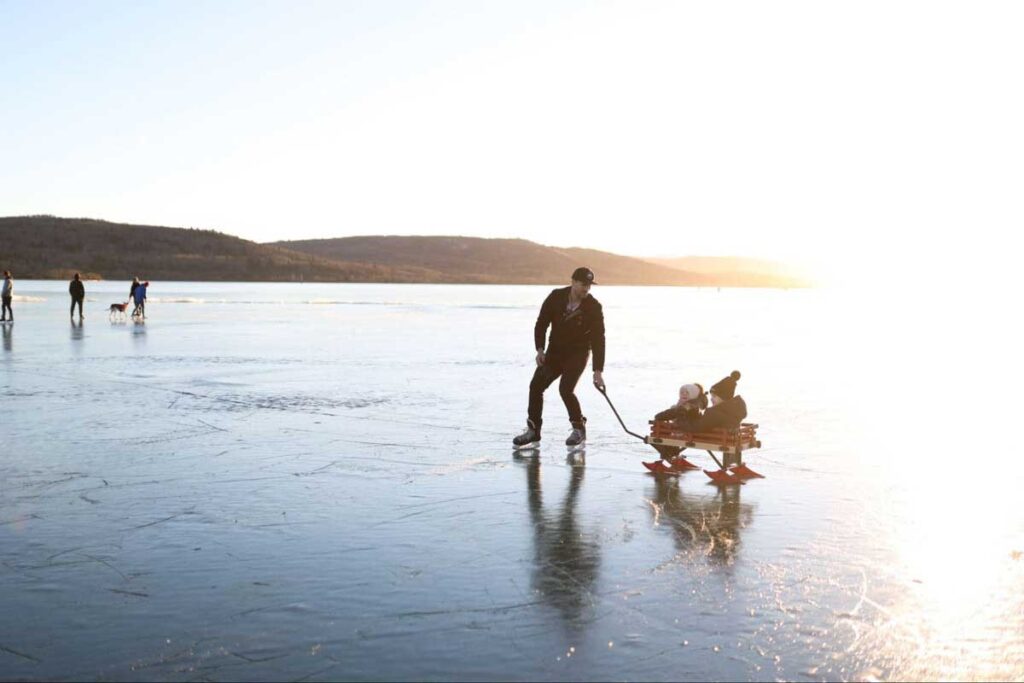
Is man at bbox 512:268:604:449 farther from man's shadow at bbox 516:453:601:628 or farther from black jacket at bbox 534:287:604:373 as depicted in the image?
man's shadow at bbox 516:453:601:628

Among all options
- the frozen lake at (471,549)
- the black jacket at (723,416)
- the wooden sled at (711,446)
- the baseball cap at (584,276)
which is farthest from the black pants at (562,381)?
the black jacket at (723,416)

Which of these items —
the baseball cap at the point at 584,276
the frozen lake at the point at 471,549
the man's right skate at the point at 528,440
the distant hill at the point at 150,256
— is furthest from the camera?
the distant hill at the point at 150,256

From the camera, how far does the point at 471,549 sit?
230 inches

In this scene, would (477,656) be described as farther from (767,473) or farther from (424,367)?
(424,367)

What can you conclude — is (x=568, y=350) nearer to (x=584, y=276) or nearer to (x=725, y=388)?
(x=584, y=276)

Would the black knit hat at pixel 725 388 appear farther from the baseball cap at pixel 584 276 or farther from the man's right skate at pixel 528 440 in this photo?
the man's right skate at pixel 528 440

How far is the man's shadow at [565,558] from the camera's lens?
490cm

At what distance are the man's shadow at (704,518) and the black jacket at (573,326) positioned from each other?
1878mm

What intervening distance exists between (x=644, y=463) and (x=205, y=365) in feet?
35.7

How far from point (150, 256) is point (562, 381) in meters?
181

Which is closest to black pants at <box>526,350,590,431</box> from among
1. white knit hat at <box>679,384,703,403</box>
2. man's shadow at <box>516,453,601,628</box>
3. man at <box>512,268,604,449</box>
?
man at <box>512,268,604,449</box>

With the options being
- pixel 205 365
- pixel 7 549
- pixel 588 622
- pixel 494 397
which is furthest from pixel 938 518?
pixel 205 365

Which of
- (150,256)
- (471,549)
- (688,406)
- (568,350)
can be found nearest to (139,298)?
(568,350)

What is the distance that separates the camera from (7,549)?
5.71 metres
